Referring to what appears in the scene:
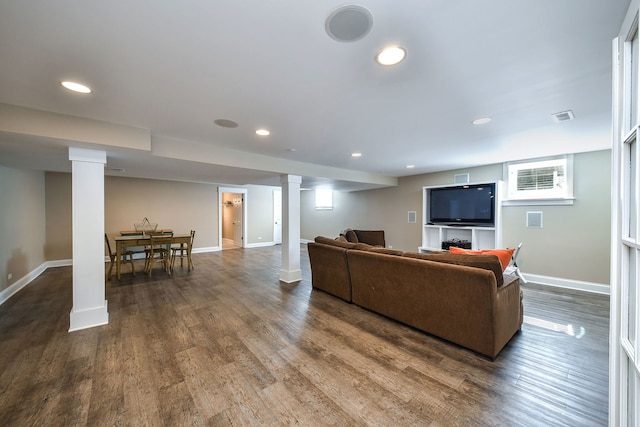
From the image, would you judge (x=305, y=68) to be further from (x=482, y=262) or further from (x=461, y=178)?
(x=461, y=178)

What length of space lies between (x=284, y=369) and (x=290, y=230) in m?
2.76

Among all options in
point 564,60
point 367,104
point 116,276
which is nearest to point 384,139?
point 367,104

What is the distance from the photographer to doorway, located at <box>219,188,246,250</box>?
8328mm

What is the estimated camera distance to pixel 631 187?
0.96 m

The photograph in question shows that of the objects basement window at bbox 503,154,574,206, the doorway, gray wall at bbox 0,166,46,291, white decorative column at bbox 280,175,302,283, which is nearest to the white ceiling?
gray wall at bbox 0,166,46,291

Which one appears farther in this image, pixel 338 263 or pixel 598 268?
pixel 598 268

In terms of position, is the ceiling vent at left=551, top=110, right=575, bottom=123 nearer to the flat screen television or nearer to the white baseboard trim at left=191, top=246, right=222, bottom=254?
the flat screen television

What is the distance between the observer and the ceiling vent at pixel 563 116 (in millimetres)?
2409

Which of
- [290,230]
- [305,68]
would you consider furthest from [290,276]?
[305,68]

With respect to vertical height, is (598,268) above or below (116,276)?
above

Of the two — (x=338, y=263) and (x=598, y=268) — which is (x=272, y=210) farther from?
(x=598, y=268)

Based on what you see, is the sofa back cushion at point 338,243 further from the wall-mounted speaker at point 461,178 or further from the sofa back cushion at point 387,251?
the wall-mounted speaker at point 461,178

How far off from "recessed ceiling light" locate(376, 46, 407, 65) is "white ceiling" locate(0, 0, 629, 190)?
0.17ft

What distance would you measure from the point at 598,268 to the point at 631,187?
4554mm
